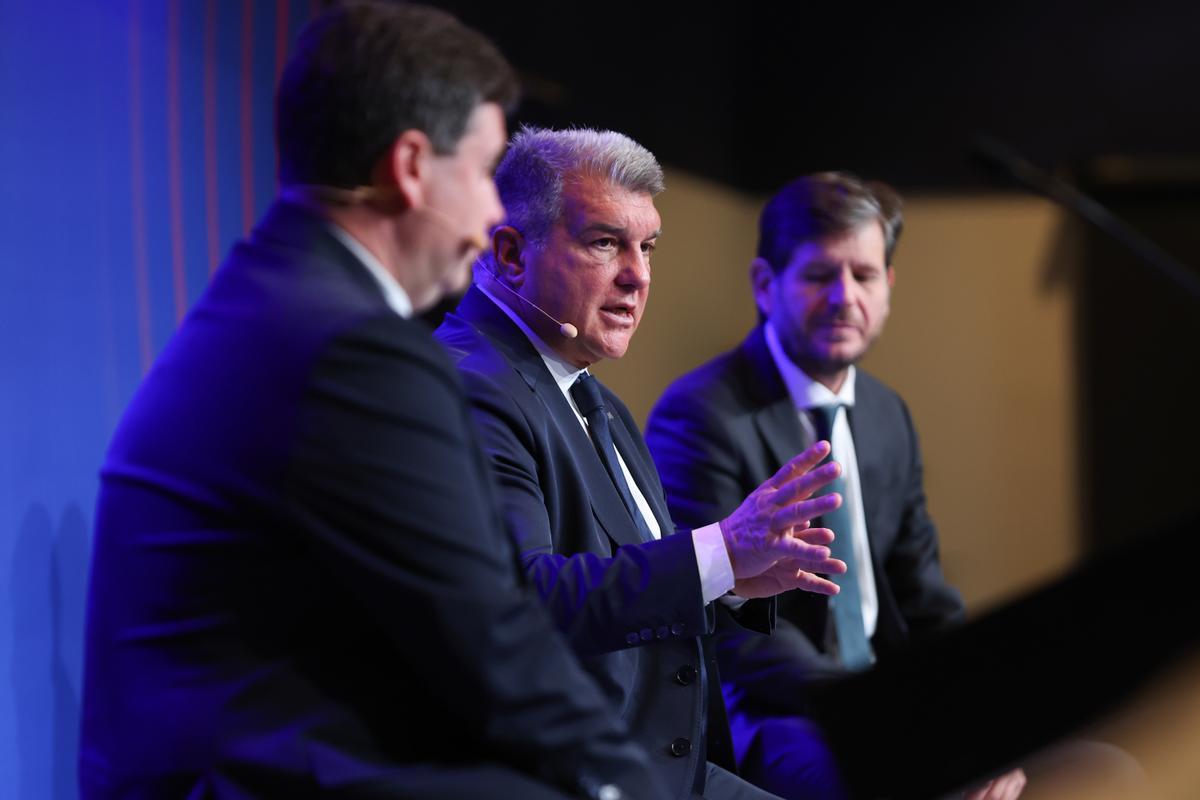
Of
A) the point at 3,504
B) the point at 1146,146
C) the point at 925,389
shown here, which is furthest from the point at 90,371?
the point at 1146,146

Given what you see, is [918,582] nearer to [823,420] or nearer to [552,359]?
[823,420]

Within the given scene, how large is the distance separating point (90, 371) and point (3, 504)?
0.73ft

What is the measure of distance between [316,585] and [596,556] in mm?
547

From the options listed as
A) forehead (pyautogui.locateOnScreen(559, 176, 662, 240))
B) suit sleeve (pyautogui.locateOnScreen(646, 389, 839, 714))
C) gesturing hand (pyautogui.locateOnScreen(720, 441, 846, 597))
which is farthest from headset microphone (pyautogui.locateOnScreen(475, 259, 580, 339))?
suit sleeve (pyautogui.locateOnScreen(646, 389, 839, 714))

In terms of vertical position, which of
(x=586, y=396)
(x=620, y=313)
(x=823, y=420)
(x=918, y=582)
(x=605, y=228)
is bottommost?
(x=918, y=582)

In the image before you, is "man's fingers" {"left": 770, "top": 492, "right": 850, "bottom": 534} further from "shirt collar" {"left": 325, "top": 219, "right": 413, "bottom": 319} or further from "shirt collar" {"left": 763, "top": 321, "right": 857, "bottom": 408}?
"shirt collar" {"left": 763, "top": 321, "right": 857, "bottom": 408}

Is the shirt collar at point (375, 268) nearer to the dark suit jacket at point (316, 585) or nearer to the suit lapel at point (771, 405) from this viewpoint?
the dark suit jacket at point (316, 585)

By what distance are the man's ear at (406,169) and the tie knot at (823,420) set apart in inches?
53.6

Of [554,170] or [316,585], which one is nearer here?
[316,585]

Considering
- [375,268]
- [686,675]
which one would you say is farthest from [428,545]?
[686,675]

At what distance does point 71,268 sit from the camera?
1.65 meters

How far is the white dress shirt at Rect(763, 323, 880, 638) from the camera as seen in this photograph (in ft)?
7.66

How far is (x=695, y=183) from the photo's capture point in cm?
449

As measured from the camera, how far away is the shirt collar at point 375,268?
1.15 metres
